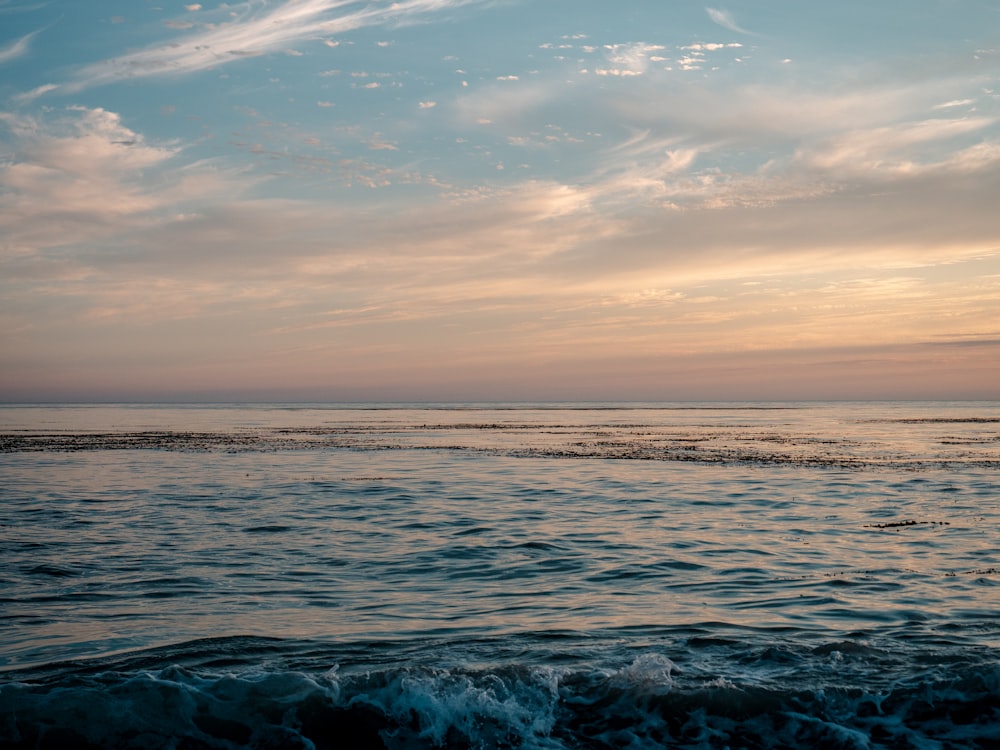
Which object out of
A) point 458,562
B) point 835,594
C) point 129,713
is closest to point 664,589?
point 835,594

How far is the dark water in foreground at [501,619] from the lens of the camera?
844cm

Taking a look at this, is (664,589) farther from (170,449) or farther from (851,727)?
(170,449)

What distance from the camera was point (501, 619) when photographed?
1191 centimetres

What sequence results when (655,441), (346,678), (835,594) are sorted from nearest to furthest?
(346,678), (835,594), (655,441)

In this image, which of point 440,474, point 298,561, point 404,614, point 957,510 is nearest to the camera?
point 404,614

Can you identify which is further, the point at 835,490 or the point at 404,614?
the point at 835,490

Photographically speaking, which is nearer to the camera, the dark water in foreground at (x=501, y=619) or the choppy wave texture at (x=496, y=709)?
the choppy wave texture at (x=496, y=709)

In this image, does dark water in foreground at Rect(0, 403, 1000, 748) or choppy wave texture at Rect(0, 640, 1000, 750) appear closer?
choppy wave texture at Rect(0, 640, 1000, 750)

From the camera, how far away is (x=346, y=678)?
30.1 ft

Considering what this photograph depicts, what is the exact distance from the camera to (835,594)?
13.2 meters

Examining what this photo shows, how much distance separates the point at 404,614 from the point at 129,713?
447cm

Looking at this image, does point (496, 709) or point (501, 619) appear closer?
point (496, 709)

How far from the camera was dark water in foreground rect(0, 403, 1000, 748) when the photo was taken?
8.44m

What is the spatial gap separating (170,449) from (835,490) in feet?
125
